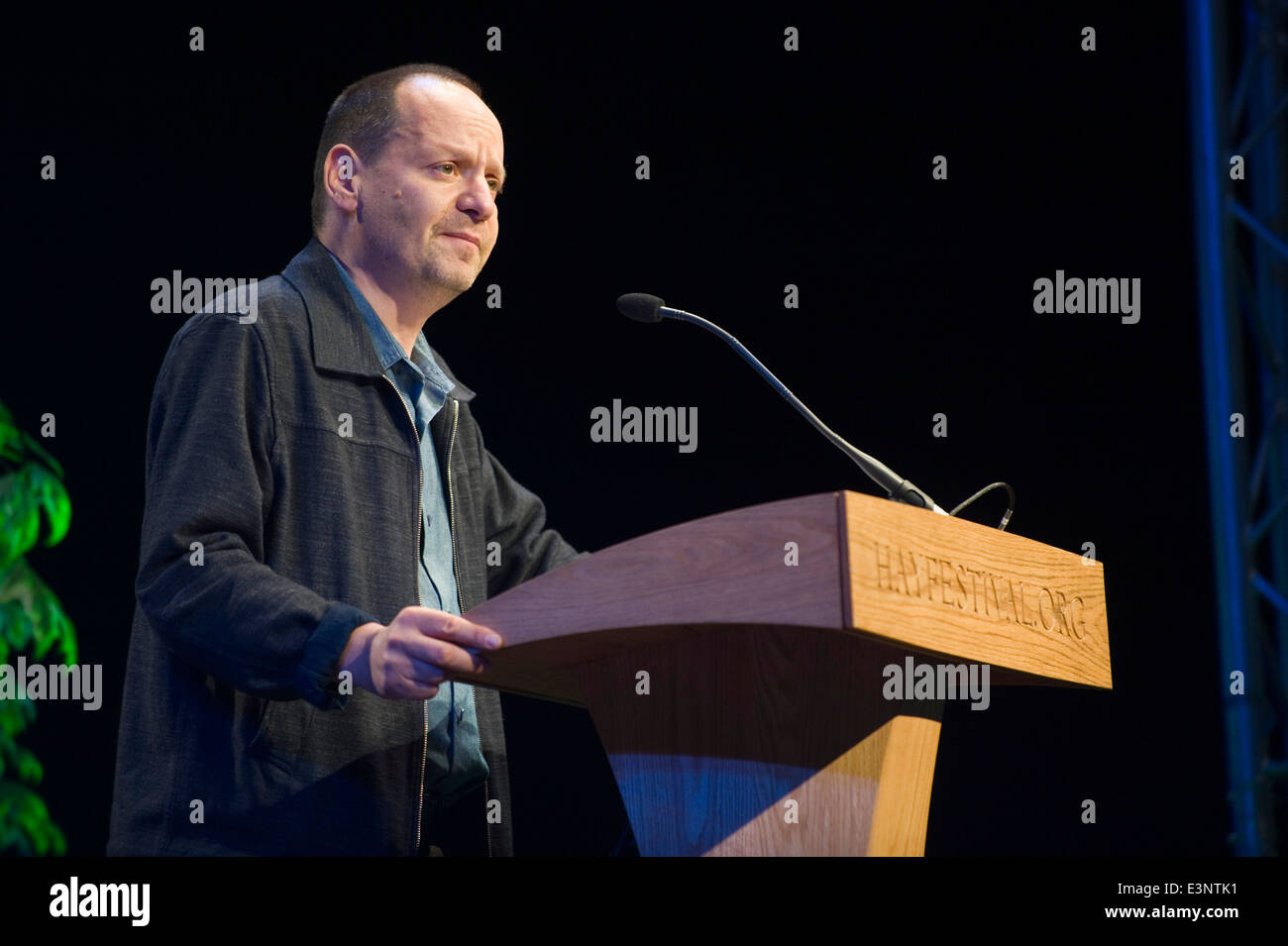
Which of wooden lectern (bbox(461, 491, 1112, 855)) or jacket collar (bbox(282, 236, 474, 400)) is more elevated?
jacket collar (bbox(282, 236, 474, 400))

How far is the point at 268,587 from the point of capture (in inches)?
59.7

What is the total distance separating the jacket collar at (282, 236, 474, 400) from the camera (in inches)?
74.2

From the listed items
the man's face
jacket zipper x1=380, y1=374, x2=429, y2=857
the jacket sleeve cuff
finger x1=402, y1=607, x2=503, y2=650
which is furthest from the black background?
finger x1=402, y1=607, x2=503, y2=650

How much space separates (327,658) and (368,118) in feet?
3.39

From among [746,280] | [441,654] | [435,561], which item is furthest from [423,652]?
[746,280]

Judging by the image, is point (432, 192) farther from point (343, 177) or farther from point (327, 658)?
point (327, 658)

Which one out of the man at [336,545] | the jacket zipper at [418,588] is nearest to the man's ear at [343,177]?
the man at [336,545]

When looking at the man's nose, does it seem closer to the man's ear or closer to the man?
the man

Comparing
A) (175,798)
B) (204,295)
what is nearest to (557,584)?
(175,798)

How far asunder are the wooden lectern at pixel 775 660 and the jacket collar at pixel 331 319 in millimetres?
595

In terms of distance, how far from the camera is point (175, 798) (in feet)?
5.51

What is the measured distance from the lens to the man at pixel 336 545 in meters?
1.52

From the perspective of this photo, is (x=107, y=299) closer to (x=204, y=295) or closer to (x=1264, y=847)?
(x=204, y=295)

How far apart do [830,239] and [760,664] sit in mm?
2268
